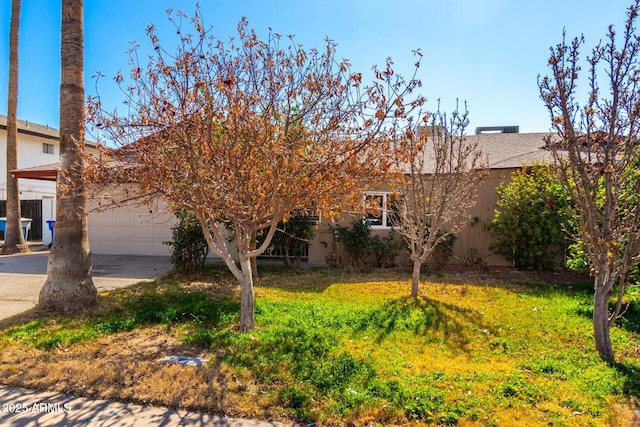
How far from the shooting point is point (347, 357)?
4.35m

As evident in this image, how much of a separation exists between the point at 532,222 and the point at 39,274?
11896 mm

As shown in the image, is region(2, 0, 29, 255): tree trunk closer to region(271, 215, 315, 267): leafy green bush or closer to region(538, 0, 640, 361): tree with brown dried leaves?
region(271, 215, 315, 267): leafy green bush

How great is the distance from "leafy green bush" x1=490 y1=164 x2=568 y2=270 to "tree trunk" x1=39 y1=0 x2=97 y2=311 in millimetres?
9077

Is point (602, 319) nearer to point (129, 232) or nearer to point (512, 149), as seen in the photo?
point (512, 149)

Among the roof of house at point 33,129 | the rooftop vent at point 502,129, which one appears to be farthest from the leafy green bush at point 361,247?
the roof of house at point 33,129

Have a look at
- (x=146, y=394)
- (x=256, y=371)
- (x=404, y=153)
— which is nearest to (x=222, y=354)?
(x=256, y=371)

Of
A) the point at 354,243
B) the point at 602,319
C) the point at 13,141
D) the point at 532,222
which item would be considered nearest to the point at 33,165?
the point at 13,141

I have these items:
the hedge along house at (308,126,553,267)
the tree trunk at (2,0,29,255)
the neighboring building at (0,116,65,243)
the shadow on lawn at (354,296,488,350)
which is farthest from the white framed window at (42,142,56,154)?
the shadow on lawn at (354,296,488,350)

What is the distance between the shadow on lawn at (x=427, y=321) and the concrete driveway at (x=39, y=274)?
544 centimetres

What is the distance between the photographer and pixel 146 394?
11.5 feet

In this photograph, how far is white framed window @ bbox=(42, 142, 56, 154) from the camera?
2495cm

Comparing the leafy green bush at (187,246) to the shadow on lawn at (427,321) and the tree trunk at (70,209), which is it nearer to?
the tree trunk at (70,209)

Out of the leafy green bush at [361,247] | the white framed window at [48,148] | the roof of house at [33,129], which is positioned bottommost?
the leafy green bush at [361,247]

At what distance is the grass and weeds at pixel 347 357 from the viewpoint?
3336mm
